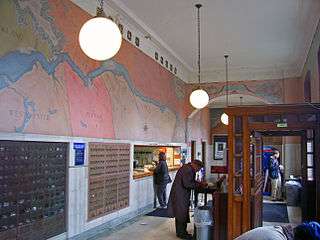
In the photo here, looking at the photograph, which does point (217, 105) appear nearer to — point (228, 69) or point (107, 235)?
point (228, 69)

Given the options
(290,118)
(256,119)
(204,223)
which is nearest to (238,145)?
(256,119)

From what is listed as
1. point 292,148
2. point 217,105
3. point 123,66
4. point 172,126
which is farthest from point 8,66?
point 217,105

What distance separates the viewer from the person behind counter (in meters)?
8.68

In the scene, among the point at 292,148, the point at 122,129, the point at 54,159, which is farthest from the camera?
the point at 292,148

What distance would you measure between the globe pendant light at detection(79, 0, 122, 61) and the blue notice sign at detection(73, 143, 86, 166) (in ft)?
6.55

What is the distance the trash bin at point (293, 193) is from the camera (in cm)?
961

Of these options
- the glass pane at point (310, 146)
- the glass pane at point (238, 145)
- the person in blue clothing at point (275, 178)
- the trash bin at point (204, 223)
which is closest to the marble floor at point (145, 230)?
the trash bin at point (204, 223)

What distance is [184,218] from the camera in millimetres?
5988

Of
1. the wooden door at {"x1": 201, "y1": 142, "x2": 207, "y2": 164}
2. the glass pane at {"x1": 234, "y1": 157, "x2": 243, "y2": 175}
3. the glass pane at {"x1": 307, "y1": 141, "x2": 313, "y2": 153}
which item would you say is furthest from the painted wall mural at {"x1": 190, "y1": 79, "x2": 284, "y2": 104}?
the glass pane at {"x1": 234, "y1": 157, "x2": 243, "y2": 175}

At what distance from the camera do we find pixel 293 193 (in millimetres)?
9750

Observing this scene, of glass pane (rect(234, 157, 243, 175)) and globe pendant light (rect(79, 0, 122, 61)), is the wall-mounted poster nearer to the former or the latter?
glass pane (rect(234, 157, 243, 175))

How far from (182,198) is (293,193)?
5019 mm

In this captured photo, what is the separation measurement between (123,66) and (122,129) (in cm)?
128

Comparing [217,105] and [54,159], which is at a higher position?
[217,105]
